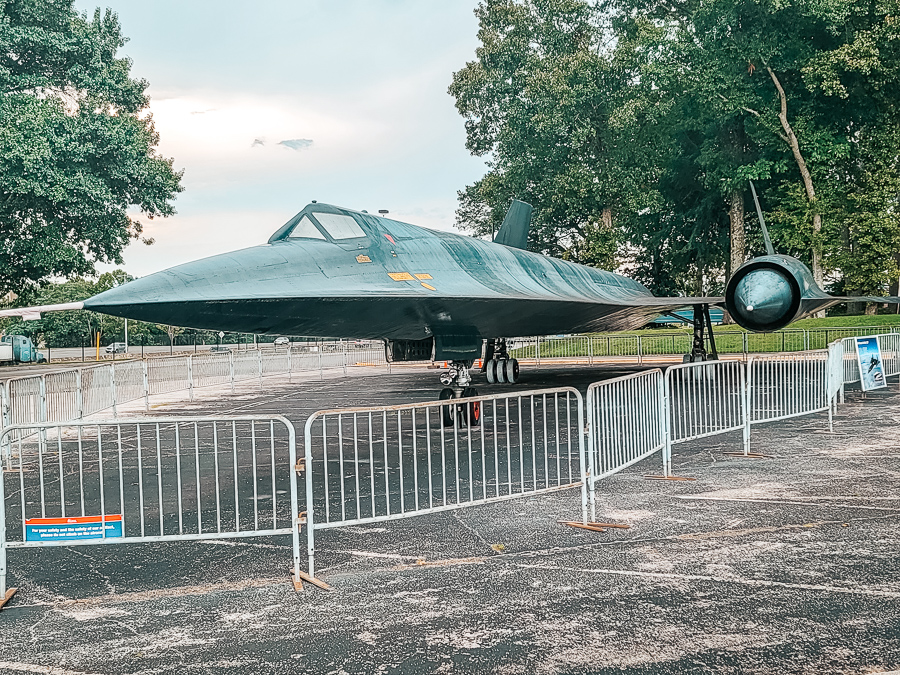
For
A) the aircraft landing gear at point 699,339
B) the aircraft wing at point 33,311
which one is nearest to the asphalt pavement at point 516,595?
the aircraft wing at point 33,311

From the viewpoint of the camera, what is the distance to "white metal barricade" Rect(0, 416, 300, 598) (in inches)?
167

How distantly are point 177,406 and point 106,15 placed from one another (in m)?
22.6

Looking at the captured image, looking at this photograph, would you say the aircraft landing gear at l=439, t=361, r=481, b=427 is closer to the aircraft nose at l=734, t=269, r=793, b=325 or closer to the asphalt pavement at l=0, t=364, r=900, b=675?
the asphalt pavement at l=0, t=364, r=900, b=675

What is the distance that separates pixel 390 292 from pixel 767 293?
20.9 feet

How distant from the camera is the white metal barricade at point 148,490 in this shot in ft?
13.9

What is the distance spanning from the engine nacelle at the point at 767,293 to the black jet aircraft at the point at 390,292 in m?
0.02

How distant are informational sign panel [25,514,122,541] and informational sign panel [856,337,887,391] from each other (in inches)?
466

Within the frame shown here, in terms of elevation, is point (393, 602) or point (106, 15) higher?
point (106, 15)

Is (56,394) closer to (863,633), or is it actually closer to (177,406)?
(177,406)

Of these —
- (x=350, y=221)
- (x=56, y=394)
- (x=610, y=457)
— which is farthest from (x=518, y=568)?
(x=56, y=394)

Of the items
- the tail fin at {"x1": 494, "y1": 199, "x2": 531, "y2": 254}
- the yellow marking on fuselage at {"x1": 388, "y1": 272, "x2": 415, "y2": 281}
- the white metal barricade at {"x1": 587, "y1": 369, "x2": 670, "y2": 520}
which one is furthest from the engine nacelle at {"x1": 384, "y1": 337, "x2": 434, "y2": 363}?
the tail fin at {"x1": 494, "y1": 199, "x2": 531, "y2": 254}

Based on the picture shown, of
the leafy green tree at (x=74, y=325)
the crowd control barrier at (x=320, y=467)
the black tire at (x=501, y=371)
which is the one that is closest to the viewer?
the crowd control barrier at (x=320, y=467)

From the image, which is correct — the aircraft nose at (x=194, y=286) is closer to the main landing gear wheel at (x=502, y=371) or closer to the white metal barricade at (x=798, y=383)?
the white metal barricade at (x=798, y=383)

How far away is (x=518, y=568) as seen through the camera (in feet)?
14.4
